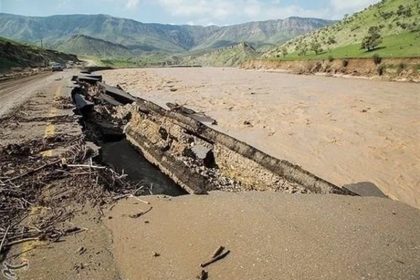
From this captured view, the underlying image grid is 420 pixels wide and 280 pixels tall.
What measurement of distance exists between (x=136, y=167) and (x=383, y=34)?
41.5m

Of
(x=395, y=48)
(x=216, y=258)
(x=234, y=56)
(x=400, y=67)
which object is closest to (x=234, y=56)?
(x=234, y=56)

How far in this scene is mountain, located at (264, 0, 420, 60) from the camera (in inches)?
1383

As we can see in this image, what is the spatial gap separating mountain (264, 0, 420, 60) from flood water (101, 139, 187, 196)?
24974 mm

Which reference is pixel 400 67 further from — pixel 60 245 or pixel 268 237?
pixel 60 245

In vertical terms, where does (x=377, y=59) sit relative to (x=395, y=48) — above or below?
below

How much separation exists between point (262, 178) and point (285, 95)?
1613cm

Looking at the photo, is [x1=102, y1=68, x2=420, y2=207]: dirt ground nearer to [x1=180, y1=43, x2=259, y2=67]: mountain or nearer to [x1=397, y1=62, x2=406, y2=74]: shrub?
[x1=397, y1=62, x2=406, y2=74]: shrub

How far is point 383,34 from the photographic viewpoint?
146ft

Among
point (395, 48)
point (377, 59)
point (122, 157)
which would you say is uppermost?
point (395, 48)

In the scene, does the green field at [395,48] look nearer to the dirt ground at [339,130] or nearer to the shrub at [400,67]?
the shrub at [400,67]

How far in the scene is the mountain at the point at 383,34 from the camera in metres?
35.1

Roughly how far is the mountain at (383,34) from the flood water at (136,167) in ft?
81.9

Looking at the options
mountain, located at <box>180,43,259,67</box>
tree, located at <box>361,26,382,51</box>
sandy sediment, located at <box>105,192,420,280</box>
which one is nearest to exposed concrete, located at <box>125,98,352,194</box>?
sandy sediment, located at <box>105,192,420,280</box>

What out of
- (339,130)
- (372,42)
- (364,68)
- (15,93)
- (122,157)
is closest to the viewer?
(122,157)
